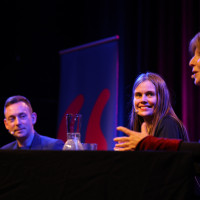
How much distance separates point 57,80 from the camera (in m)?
4.97

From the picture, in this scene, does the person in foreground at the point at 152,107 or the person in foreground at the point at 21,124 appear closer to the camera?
the person in foreground at the point at 152,107

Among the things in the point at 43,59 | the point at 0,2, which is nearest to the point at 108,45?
the point at 43,59

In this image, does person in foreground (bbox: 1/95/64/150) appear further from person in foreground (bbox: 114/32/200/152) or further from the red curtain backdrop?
person in foreground (bbox: 114/32/200/152)

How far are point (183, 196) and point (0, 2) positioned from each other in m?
4.21

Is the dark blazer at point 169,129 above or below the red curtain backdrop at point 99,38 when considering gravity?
below

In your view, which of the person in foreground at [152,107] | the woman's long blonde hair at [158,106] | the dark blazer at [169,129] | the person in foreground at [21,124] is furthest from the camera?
the person in foreground at [21,124]

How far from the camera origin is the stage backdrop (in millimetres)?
3883

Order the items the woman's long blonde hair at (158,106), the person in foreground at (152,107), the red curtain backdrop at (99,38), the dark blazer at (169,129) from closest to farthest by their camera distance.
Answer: the dark blazer at (169,129) < the person in foreground at (152,107) < the woman's long blonde hair at (158,106) < the red curtain backdrop at (99,38)

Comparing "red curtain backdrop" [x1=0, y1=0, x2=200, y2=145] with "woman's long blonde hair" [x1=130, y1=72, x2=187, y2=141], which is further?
"red curtain backdrop" [x1=0, y1=0, x2=200, y2=145]

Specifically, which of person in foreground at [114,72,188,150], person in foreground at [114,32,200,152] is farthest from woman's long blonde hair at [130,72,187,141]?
person in foreground at [114,32,200,152]

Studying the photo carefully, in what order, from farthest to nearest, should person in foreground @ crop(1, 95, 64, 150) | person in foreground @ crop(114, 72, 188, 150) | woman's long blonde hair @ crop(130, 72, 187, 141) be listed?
person in foreground @ crop(1, 95, 64, 150) < woman's long blonde hair @ crop(130, 72, 187, 141) < person in foreground @ crop(114, 72, 188, 150)

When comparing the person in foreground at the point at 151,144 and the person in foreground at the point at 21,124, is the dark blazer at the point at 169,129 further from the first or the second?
the person in foreground at the point at 21,124

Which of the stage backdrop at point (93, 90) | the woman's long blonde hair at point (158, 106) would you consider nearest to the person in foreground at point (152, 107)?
the woman's long blonde hair at point (158, 106)

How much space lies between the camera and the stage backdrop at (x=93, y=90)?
3.88 m
